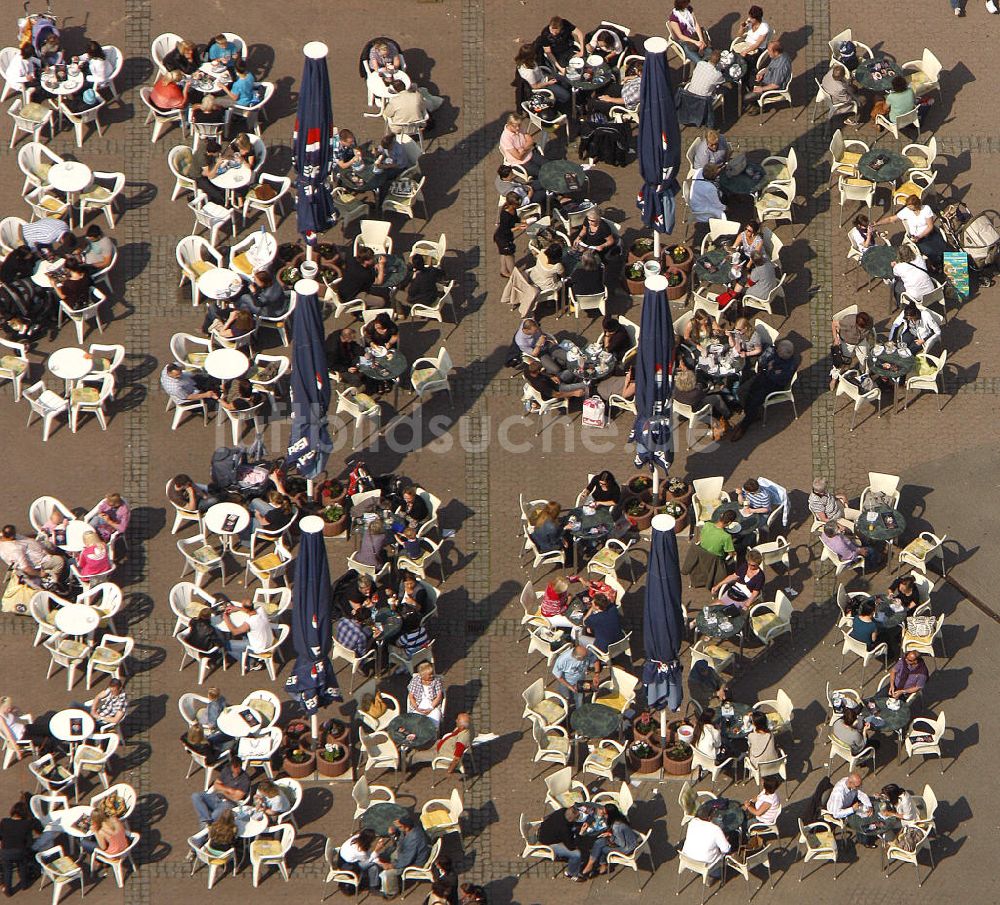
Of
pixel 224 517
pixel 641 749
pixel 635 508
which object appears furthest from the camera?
pixel 635 508

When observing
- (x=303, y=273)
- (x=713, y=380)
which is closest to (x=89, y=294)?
(x=303, y=273)

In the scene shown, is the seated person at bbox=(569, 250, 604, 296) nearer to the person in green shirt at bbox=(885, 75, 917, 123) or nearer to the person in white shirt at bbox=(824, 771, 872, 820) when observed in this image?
the person in green shirt at bbox=(885, 75, 917, 123)

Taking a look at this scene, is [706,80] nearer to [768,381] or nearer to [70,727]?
[768,381]

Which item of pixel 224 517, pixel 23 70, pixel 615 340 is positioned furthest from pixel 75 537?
pixel 23 70

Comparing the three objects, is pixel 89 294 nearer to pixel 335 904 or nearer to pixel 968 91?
pixel 335 904

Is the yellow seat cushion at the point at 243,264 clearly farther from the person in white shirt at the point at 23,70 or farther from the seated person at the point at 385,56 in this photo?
the person in white shirt at the point at 23,70
